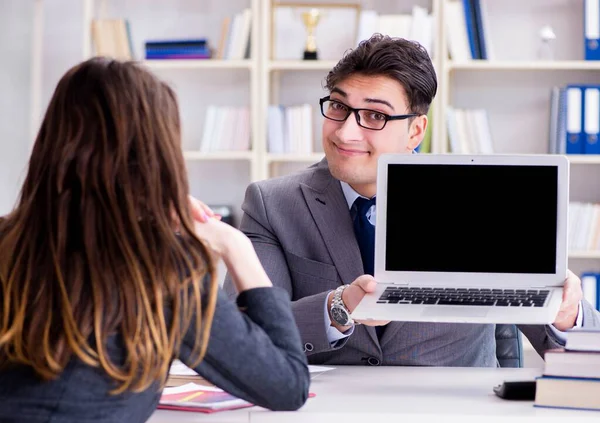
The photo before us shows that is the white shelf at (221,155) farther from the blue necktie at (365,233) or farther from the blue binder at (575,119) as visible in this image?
the blue necktie at (365,233)

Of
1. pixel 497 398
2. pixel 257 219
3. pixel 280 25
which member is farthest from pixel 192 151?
pixel 497 398

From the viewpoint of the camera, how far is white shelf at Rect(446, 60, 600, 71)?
164 inches

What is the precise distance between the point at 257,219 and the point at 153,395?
3.01 ft

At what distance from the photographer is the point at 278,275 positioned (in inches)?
84.2

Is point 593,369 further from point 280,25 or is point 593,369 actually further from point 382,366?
point 280,25

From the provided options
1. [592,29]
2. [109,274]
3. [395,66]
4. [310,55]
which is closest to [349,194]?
[395,66]

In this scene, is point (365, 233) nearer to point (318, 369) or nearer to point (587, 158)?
point (318, 369)

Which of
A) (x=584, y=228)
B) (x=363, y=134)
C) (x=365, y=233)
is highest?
(x=363, y=134)

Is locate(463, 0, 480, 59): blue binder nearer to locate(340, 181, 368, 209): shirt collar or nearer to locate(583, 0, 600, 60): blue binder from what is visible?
locate(583, 0, 600, 60): blue binder

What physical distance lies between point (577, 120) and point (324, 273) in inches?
94.8

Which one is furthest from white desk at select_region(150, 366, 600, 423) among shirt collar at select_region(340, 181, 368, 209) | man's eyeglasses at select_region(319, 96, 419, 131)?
man's eyeglasses at select_region(319, 96, 419, 131)

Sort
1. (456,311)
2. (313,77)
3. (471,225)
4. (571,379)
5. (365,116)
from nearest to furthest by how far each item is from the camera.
A: (571,379) < (456,311) < (471,225) < (365,116) < (313,77)

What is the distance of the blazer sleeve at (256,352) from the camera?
1.33m

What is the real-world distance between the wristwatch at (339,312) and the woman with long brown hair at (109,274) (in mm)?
535
